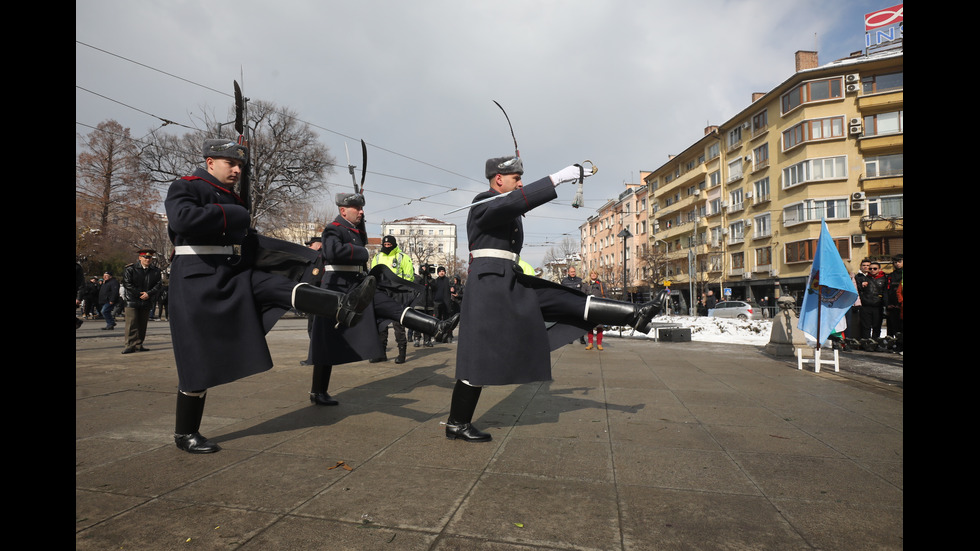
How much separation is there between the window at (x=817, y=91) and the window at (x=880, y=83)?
61.5 inches

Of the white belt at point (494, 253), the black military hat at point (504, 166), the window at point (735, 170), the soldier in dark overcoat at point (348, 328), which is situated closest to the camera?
the white belt at point (494, 253)

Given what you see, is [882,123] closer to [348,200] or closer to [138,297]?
[348,200]

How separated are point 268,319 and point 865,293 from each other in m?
13.1

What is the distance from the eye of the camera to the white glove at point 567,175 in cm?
343

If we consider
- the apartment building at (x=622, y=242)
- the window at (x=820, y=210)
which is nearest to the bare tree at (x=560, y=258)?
the apartment building at (x=622, y=242)

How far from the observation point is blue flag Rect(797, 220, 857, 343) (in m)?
8.19

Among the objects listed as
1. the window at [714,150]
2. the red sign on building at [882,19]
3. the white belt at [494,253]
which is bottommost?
the white belt at [494,253]

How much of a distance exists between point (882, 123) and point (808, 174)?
213 inches

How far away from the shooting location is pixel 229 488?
2.60 m

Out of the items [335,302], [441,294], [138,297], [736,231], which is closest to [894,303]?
[441,294]

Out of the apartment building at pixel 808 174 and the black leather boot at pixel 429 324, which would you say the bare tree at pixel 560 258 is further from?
the black leather boot at pixel 429 324
